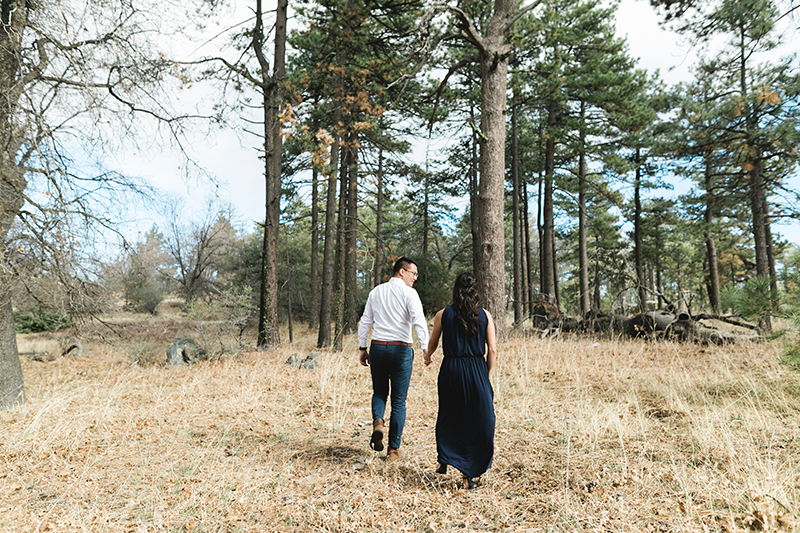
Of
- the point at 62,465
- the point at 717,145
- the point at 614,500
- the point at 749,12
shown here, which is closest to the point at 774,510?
the point at 614,500

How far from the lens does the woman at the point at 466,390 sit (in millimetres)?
4004

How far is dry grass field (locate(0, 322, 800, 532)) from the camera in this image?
11.3ft

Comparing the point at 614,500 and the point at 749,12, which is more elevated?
the point at 749,12

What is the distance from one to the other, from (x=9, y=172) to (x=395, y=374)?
7.29 metres

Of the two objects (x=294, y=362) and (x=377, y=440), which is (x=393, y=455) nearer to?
(x=377, y=440)

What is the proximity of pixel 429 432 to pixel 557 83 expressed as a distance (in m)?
9.82

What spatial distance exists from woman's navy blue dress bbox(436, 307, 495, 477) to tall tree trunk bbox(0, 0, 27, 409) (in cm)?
687

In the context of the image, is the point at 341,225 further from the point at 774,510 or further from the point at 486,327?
the point at 774,510

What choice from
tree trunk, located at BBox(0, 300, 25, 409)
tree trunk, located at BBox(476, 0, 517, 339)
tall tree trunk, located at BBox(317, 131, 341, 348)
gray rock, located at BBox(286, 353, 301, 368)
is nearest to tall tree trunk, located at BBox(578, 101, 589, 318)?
tree trunk, located at BBox(476, 0, 517, 339)

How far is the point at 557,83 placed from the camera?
38.7 ft

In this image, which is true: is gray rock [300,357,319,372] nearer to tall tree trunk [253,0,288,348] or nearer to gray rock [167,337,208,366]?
tall tree trunk [253,0,288,348]

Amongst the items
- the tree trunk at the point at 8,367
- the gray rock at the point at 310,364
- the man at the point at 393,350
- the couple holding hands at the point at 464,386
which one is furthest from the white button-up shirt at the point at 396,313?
the tree trunk at the point at 8,367

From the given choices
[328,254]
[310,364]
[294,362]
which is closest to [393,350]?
[310,364]

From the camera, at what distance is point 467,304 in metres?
4.09
